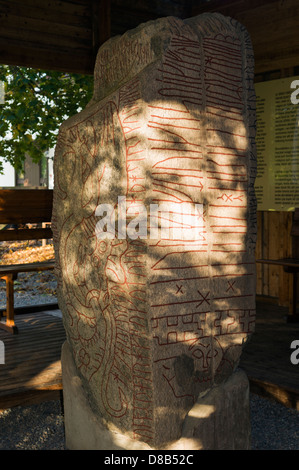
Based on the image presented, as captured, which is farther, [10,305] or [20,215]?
[10,305]

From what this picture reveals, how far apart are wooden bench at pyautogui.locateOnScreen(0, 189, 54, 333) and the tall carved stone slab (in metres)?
1.77

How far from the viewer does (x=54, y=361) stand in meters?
4.46

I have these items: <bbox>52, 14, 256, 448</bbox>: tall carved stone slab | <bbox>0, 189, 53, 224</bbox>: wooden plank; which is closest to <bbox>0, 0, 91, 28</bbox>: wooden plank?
<bbox>0, 189, 53, 224</bbox>: wooden plank

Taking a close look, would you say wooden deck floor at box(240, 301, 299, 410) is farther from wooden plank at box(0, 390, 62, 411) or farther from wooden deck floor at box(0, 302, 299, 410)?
wooden plank at box(0, 390, 62, 411)

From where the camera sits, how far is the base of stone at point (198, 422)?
2.85m

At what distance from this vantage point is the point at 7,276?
527cm

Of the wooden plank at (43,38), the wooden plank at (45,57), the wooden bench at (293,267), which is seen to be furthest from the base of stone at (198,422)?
the wooden plank at (43,38)

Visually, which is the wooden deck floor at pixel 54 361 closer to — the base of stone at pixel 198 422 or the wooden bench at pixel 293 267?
the wooden bench at pixel 293 267

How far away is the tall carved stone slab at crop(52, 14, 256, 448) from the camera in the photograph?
2756mm

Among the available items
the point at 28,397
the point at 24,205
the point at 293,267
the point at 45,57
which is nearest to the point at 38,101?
the point at 45,57

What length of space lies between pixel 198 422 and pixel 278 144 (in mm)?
4028

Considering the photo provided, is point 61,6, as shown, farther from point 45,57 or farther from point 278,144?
point 278,144
